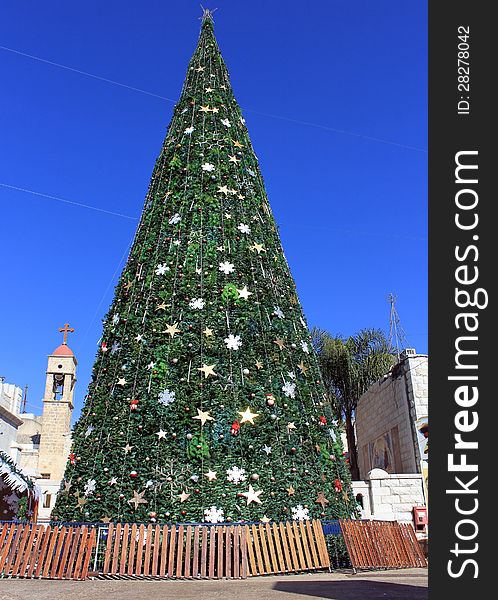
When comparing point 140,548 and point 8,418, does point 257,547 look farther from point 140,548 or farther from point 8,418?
point 8,418

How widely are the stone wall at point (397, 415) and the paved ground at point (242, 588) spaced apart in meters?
6.52

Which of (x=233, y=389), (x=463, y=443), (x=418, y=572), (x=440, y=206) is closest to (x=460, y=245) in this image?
(x=440, y=206)

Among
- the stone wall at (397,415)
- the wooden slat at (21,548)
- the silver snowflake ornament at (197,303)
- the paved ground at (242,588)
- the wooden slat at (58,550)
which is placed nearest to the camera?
the paved ground at (242,588)

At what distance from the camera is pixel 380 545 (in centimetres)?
760

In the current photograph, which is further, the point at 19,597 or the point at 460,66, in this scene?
the point at 19,597

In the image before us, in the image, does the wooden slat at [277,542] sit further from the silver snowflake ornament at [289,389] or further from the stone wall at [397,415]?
the stone wall at [397,415]

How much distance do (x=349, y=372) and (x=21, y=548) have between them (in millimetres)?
17164

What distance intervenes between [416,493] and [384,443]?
13.1 ft

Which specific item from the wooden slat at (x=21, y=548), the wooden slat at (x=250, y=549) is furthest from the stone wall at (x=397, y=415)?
the wooden slat at (x=21, y=548)

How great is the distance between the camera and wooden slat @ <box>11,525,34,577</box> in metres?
6.80

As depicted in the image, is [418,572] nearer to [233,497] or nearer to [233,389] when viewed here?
[233,497]

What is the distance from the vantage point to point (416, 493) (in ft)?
37.2

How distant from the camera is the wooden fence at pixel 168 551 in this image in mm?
6355

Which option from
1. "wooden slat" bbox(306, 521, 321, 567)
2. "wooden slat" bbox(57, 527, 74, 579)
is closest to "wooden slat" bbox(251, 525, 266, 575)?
"wooden slat" bbox(306, 521, 321, 567)
